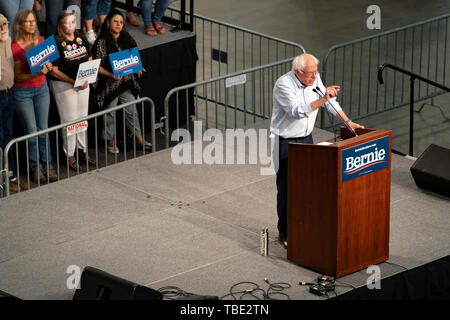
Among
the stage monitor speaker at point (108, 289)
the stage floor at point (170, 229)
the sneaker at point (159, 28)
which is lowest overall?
the stage floor at point (170, 229)

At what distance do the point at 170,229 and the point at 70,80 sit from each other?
2.79 meters

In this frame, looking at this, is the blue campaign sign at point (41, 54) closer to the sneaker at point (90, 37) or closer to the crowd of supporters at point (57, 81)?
the crowd of supporters at point (57, 81)

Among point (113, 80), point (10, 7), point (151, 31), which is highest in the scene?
point (10, 7)

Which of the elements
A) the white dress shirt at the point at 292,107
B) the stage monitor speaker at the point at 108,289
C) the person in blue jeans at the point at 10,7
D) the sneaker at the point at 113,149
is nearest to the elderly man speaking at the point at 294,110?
the white dress shirt at the point at 292,107

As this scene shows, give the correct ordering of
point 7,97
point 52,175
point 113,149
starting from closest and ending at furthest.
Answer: point 7,97
point 52,175
point 113,149

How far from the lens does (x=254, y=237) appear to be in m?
8.73

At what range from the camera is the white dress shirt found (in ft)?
26.4

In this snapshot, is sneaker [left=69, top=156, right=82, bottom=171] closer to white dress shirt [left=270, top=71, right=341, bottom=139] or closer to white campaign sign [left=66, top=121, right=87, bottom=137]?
white campaign sign [left=66, top=121, right=87, bottom=137]

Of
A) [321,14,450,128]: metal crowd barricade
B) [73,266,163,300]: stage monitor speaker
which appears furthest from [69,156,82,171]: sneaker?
[73,266,163,300]: stage monitor speaker

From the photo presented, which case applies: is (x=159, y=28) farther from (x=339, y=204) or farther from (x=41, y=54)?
(x=339, y=204)

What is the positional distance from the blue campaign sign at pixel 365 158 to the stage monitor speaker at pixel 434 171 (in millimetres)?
1673

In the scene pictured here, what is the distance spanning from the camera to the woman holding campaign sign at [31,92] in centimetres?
1021

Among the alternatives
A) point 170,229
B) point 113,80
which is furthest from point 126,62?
point 170,229

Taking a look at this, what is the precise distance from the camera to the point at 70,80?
35.6ft
